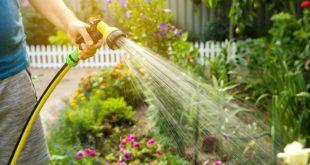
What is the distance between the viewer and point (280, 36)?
16.7ft

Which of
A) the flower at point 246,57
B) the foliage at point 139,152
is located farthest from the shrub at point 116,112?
the flower at point 246,57

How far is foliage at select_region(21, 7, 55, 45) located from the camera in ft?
26.0

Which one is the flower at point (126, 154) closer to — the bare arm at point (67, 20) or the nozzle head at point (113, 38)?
the bare arm at point (67, 20)

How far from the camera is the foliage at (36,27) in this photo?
7.91 metres

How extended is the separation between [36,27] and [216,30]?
3023 millimetres

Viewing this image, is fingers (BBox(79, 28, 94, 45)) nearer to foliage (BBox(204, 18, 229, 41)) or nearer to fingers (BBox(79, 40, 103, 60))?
fingers (BBox(79, 40, 103, 60))

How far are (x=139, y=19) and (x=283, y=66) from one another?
52.7 inches

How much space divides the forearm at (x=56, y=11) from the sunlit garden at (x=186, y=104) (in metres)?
0.26

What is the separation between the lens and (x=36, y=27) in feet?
26.6

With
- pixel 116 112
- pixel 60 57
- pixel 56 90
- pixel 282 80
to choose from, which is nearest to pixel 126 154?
pixel 116 112

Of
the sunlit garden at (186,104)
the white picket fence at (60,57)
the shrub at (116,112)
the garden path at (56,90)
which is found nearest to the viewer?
the sunlit garden at (186,104)

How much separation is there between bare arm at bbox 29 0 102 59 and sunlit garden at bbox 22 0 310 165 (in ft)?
→ 0.37

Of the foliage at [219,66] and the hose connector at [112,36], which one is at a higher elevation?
the hose connector at [112,36]

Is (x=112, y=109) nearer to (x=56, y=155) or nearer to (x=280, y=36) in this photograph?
(x=56, y=155)
